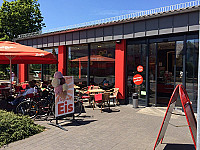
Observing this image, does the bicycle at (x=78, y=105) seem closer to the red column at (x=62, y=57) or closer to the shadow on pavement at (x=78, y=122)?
the shadow on pavement at (x=78, y=122)

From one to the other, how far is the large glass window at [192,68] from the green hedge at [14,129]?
668 centimetres

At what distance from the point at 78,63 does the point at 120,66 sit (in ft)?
12.4

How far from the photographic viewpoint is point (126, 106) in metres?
10.1

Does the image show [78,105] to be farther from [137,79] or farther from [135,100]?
[137,79]

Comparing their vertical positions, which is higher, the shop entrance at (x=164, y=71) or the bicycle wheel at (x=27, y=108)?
the shop entrance at (x=164, y=71)

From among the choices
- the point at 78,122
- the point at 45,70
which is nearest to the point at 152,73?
the point at 78,122

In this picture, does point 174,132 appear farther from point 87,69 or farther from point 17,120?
point 87,69

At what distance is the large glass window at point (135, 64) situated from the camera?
10.1 meters

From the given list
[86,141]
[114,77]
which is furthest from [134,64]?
[86,141]

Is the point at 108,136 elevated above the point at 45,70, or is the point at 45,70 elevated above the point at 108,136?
the point at 45,70

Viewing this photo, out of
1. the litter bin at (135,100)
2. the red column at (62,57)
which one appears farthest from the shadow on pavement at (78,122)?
the red column at (62,57)

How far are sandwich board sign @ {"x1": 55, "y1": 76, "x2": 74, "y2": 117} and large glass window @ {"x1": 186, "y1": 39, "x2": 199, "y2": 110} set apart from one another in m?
5.46

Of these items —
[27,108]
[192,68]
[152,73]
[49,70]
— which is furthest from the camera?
[49,70]

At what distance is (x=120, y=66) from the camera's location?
1062 centimetres
